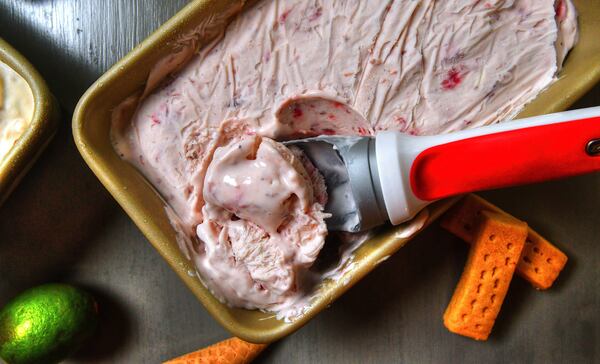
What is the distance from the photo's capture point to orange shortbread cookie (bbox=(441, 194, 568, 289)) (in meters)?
1.06

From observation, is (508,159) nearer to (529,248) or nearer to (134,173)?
(529,248)

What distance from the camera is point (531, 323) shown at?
112 centimetres

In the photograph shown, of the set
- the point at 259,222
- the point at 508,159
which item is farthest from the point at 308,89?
the point at 508,159

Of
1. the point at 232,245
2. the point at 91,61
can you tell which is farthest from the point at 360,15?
the point at 91,61

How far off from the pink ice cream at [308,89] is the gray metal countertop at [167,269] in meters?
0.23

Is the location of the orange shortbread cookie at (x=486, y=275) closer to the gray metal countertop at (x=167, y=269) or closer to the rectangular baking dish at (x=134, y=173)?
the gray metal countertop at (x=167, y=269)

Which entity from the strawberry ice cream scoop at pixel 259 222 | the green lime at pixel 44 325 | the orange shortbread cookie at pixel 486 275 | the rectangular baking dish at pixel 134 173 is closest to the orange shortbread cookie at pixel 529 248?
the orange shortbread cookie at pixel 486 275

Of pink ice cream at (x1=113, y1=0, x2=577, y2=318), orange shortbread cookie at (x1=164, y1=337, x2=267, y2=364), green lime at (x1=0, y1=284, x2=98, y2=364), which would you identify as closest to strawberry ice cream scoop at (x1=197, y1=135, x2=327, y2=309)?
pink ice cream at (x1=113, y1=0, x2=577, y2=318)

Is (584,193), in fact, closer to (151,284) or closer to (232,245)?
(232,245)

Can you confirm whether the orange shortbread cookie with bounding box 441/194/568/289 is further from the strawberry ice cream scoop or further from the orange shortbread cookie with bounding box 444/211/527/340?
the strawberry ice cream scoop

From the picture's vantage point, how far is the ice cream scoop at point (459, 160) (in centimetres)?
Result: 76

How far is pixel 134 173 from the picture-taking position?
3.07 ft

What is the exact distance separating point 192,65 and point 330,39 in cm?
23

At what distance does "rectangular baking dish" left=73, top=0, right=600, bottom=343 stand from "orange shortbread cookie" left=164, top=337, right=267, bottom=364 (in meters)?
0.17
